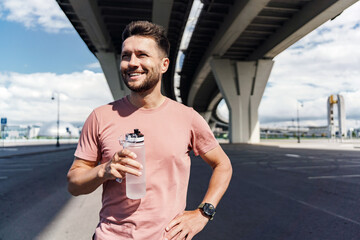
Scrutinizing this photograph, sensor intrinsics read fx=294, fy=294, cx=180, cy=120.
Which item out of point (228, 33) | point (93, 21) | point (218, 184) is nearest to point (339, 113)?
point (228, 33)

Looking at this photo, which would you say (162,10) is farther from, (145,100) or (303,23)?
(145,100)

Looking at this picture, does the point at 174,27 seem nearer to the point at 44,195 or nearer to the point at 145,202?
the point at 44,195

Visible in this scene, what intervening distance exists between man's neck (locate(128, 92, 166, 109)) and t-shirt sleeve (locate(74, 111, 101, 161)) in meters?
0.25

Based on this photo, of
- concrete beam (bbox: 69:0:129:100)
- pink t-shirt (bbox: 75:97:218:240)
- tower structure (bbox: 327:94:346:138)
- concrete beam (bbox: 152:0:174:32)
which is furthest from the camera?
tower structure (bbox: 327:94:346:138)

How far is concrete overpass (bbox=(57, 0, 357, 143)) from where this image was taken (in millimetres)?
19141

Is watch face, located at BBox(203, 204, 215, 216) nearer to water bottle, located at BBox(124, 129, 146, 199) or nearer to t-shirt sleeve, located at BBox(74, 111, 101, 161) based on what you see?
water bottle, located at BBox(124, 129, 146, 199)

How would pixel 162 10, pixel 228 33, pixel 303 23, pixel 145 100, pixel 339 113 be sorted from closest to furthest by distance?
pixel 145 100
pixel 162 10
pixel 303 23
pixel 228 33
pixel 339 113

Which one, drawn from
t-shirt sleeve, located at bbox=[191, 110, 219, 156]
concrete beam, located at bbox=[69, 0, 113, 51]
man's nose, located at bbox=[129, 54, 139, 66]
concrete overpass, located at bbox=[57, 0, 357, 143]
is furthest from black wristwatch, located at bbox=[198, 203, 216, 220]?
concrete beam, located at bbox=[69, 0, 113, 51]

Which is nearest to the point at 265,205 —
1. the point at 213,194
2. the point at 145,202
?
the point at 213,194

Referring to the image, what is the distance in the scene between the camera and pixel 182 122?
70.2 inches

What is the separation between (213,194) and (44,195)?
251 inches

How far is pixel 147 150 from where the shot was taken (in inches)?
64.9

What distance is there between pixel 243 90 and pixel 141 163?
3450 cm

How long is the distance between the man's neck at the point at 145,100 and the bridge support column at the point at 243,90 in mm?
31148
